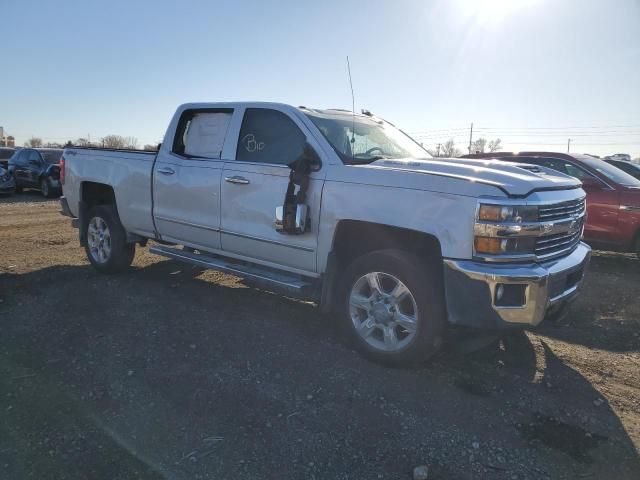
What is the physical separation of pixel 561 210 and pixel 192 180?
3.47m

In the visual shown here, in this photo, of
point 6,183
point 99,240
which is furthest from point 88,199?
point 6,183

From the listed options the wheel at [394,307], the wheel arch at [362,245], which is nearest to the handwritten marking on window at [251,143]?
the wheel arch at [362,245]

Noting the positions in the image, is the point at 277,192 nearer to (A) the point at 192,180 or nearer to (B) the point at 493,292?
(A) the point at 192,180

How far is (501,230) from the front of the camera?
3.23 metres

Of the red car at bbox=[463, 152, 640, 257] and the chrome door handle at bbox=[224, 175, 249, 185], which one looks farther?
the red car at bbox=[463, 152, 640, 257]

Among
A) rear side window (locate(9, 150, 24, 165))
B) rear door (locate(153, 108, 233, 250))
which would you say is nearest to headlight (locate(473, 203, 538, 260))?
rear door (locate(153, 108, 233, 250))

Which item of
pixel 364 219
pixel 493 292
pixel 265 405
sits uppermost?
pixel 364 219

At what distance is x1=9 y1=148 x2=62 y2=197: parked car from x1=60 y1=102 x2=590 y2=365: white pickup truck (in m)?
13.8

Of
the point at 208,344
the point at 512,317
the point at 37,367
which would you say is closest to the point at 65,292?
the point at 37,367

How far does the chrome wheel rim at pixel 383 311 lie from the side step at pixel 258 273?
50cm

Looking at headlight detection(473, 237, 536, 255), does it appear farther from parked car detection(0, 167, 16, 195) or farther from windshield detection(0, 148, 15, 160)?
windshield detection(0, 148, 15, 160)

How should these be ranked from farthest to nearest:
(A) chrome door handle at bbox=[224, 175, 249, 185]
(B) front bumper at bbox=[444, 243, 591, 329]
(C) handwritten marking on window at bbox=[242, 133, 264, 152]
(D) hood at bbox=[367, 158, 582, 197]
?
(C) handwritten marking on window at bbox=[242, 133, 264, 152], (A) chrome door handle at bbox=[224, 175, 249, 185], (D) hood at bbox=[367, 158, 582, 197], (B) front bumper at bbox=[444, 243, 591, 329]

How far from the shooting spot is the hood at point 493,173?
3373mm

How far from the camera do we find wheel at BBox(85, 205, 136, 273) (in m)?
6.21
